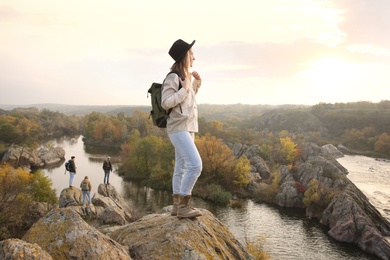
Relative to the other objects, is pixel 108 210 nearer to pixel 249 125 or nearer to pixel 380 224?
pixel 380 224

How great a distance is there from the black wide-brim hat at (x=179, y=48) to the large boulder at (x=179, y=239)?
131 inches

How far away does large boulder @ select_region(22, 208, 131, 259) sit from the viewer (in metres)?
5.04

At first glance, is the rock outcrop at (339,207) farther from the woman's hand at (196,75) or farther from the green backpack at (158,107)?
the green backpack at (158,107)

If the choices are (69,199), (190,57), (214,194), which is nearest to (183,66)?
(190,57)

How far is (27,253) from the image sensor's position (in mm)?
4230

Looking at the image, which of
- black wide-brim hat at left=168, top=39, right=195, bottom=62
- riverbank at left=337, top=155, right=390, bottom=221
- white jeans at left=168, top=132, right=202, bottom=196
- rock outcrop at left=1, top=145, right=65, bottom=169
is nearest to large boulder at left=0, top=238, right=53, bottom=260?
white jeans at left=168, top=132, right=202, bottom=196

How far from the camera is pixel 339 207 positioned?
3628cm

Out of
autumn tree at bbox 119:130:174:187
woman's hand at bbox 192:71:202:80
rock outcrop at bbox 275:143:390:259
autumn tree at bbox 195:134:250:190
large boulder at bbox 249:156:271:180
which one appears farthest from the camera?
large boulder at bbox 249:156:271:180

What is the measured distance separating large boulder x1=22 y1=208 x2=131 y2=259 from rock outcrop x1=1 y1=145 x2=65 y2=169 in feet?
201

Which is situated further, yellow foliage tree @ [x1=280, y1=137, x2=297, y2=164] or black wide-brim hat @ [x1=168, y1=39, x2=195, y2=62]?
yellow foliage tree @ [x1=280, y1=137, x2=297, y2=164]

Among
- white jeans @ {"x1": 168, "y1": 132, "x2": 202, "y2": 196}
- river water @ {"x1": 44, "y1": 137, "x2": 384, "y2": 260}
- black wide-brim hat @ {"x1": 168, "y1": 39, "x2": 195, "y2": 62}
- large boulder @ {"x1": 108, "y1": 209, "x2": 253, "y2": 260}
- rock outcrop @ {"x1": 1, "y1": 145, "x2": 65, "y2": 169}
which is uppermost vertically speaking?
black wide-brim hat @ {"x1": 168, "y1": 39, "x2": 195, "y2": 62}

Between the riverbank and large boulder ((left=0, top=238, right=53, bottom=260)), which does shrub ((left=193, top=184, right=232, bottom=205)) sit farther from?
large boulder ((left=0, top=238, right=53, bottom=260))

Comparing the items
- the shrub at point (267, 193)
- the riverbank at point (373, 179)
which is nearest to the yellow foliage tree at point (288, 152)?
the riverbank at point (373, 179)

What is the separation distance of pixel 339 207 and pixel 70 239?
36.7 m
